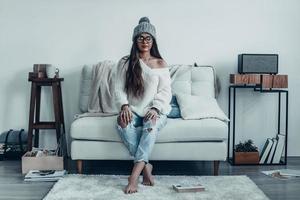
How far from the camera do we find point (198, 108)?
10.8ft

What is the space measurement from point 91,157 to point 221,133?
989 mm

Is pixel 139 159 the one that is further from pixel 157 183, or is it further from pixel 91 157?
pixel 91 157

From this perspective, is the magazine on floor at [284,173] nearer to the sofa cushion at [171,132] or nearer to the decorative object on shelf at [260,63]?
the sofa cushion at [171,132]

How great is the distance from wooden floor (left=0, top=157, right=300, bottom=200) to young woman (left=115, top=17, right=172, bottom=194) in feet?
1.67

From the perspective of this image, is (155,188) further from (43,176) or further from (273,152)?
(273,152)

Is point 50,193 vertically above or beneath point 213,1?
beneath

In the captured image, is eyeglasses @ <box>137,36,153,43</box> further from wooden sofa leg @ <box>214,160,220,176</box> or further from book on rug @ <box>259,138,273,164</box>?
book on rug @ <box>259,138,273,164</box>

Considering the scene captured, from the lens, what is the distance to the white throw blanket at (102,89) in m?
3.60

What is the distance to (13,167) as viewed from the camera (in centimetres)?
350

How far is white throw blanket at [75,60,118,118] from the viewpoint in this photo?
3602 mm

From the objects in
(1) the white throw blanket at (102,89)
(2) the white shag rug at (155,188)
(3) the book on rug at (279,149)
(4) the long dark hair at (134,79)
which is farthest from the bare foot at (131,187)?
(3) the book on rug at (279,149)

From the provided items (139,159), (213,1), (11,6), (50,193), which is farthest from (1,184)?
(213,1)

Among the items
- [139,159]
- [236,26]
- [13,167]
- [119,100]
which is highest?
[236,26]

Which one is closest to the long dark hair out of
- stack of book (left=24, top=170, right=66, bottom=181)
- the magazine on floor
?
stack of book (left=24, top=170, right=66, bottom=181)
